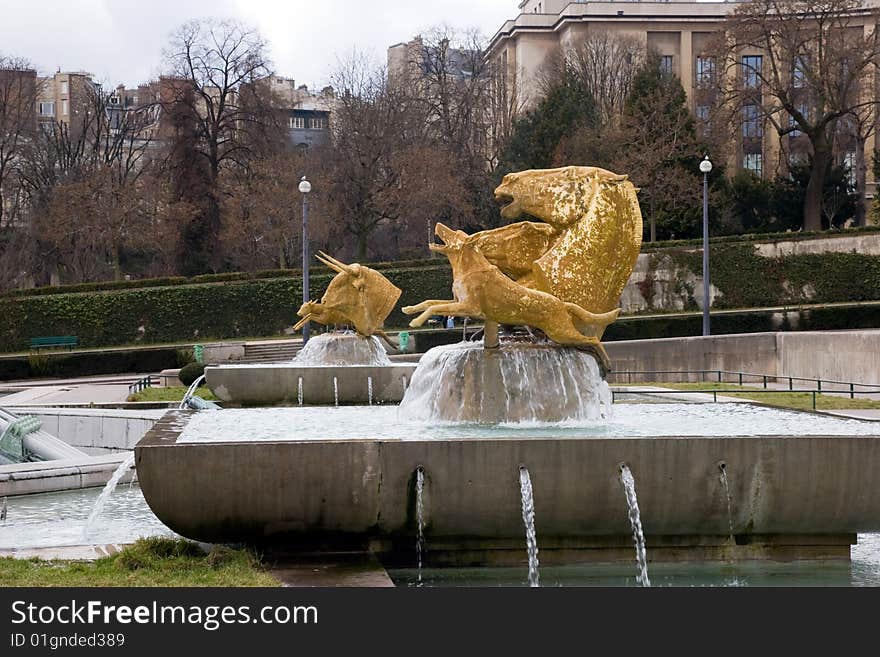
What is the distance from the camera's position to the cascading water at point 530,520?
9.90m

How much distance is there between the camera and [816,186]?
58.3 metres

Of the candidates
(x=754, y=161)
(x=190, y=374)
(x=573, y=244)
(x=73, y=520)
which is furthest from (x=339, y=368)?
(x=754, y=161)

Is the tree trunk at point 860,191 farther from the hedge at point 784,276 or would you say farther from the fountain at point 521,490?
the fountain at point 521,490

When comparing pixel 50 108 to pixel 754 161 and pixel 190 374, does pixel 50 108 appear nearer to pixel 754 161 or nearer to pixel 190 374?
pixel 754 161

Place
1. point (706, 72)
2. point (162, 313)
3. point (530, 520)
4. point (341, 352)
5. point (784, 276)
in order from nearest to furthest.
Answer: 1. point (530, 520)
2. point (341, 352)
3. point (162, 313)
4. point (784, 276)
5. point (706, 72)

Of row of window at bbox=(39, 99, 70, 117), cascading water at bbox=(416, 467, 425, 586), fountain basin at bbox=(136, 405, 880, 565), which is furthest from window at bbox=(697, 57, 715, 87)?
row of window at bbox=(39, 99, 70, 117)

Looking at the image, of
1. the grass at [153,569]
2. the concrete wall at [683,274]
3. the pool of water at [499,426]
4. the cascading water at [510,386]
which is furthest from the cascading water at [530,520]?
the concrete wall at [683,274]

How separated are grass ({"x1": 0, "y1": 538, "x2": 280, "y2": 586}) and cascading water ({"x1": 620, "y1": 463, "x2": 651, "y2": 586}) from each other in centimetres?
299

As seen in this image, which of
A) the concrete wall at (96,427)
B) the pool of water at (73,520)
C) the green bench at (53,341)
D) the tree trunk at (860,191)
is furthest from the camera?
the tree trunk at (860,191)

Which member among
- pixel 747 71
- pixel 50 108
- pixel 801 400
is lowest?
pixel 801 400

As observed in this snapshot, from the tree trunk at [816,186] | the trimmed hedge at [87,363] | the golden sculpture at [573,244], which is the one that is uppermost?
the tree trunk at [816,186]

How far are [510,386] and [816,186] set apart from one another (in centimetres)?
4941

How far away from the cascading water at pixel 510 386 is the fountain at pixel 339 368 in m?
8.51

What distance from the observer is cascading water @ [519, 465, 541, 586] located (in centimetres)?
990
